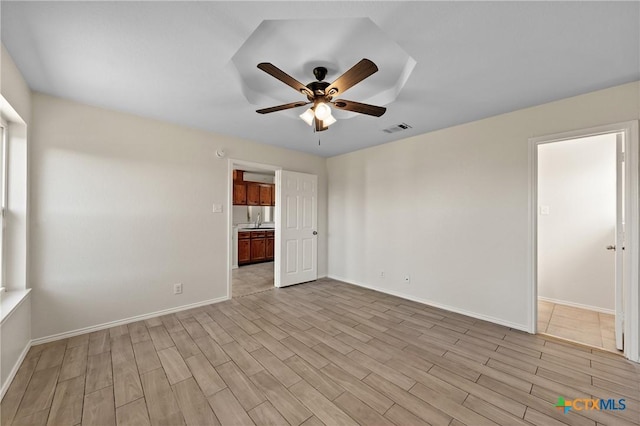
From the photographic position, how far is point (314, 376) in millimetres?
1963

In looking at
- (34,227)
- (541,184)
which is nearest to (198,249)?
(34,227)

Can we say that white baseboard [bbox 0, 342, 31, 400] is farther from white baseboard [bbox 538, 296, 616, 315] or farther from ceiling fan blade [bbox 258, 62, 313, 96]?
white baseboard [bbox 538, 296, 616, 315]

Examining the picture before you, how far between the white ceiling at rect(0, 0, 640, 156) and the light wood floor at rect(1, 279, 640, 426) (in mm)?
2460

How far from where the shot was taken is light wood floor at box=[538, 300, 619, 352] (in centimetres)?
252

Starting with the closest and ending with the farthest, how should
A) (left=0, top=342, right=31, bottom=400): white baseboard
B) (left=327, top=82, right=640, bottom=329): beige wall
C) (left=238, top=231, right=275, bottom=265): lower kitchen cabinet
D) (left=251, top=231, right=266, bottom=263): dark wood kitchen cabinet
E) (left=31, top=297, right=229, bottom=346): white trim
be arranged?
(left=0, top=342, right=31, bottom=400): white baseboard → (left=31, top=297, right=229, bottom=346): white trim → (left=327, top=82, right=640, bottom=329): beige wall → (left=238, top=231, right=275, bottom=265): lower kitchen cabinet → (left=251, top=231, right=266, bottom=263): dark wood kitchen cabinet

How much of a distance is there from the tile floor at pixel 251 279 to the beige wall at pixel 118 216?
61cm

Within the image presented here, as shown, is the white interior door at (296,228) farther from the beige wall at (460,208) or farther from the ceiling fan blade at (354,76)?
the ceiling fan blade at (354,76)

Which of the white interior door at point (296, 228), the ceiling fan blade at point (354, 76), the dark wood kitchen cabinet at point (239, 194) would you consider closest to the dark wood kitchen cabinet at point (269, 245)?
the dark wood kitchen cabinet at point (239, 194)

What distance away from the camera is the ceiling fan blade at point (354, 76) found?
5.21 ft

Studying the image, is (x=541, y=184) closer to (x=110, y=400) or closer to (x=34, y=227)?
(x=110, y=400)

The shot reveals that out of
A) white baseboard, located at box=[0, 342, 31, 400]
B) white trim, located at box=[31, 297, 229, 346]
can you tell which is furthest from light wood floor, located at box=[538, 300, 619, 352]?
white baseboard, located at box=[0, 342, 31, 400]

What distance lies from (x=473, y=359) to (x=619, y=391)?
2.97 ft

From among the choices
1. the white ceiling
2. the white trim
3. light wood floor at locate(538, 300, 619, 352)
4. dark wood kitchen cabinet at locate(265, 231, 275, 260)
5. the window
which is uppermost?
the white ceiling

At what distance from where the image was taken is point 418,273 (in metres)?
3.66
